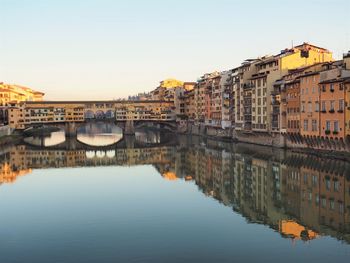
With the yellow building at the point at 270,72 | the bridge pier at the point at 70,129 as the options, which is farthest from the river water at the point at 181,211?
the bridge pier at the point at 70,129

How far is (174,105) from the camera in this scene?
9331cm

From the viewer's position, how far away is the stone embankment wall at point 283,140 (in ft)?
124

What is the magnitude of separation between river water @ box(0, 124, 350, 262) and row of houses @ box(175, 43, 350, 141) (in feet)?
13.0

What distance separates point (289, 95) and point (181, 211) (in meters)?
27.9

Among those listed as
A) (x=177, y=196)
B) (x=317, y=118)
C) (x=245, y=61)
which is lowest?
(x=177, y=196)

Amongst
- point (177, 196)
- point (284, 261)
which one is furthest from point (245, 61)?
point (284, 261)

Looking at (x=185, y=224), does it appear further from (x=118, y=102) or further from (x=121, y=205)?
(x=118, y=102)

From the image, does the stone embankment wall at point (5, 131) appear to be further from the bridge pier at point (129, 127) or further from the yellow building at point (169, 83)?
the yellow building at point (169, 83)

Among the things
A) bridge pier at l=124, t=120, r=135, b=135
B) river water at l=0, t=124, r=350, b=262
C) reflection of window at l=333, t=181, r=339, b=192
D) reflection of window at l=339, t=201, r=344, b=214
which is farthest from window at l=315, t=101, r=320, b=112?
bridge pier at l=124, t=120, r=135, b=135

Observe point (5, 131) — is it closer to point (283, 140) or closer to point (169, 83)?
point (283, 140)

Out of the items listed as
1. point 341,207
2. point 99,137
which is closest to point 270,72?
point 341,207

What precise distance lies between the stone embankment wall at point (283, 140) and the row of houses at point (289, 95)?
0.55 m

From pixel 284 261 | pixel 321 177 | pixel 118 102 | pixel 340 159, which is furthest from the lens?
pixel 118 102

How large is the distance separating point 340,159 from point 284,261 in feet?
76.3
